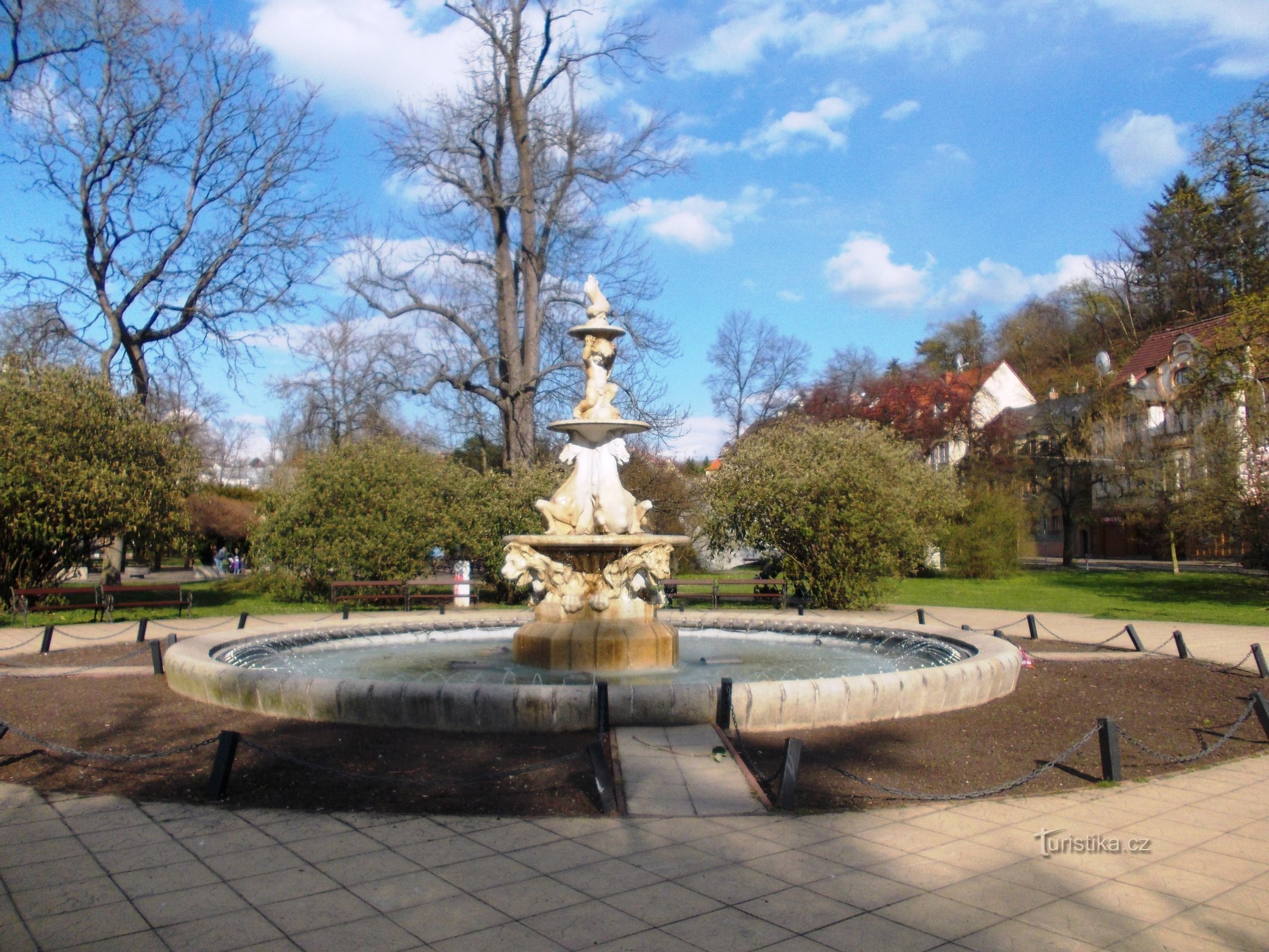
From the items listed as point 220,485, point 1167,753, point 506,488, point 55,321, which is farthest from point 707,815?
point 220,485

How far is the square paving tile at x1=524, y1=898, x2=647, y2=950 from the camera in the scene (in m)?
4.31

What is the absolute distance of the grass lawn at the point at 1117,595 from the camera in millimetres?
22109

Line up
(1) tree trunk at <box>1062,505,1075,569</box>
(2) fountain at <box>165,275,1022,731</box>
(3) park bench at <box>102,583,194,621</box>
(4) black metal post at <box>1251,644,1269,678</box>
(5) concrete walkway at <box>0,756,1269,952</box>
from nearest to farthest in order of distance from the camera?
(5) concrete walkway at <box>0,756,1269,952</box> → (2) fountain at <box>165,275,1022,731</box> → (4) black metal post at <box>1251,644,1269,678</box> → (3) park bench at <box>102,583,194,621</box> → (1) tree trunk at <box>1062,505,1075,569</box>

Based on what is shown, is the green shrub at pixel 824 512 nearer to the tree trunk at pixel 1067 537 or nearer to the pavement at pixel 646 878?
the pavement at pixel 646 878

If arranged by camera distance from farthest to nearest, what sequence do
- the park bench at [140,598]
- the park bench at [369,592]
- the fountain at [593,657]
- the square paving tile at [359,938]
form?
1. the park bench at [369,592]
2. the park bench at [140,598]
3. the fountain at [593,657]
4. the square paving tile at [359,938]

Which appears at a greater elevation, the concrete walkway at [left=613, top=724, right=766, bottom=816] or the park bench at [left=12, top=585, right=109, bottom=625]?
the park bench at [left=12, top=585, right=109, bottom=625]

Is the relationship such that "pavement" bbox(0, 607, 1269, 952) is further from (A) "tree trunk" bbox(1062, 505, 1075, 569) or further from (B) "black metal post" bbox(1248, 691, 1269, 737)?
(A) "tree trunk" bbox(1062, 505, 1075, 569)

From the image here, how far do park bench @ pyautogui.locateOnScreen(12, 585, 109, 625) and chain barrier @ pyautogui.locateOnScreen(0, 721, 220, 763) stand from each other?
13.1 m

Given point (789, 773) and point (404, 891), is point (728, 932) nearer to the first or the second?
point (404, 891)

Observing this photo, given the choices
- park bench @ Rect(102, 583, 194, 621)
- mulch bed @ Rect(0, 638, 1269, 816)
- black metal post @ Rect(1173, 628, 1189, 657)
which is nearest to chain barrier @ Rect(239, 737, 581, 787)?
mulch bed @ Rect(0, 638, 1269, 816)

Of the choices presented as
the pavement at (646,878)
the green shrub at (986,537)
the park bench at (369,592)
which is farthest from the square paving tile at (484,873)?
the green shrub at (986,537)

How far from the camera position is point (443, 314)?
2761cm

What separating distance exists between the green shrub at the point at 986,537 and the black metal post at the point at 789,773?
1221 inches

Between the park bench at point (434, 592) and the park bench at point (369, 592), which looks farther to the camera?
the park bench at point (434, 592)
